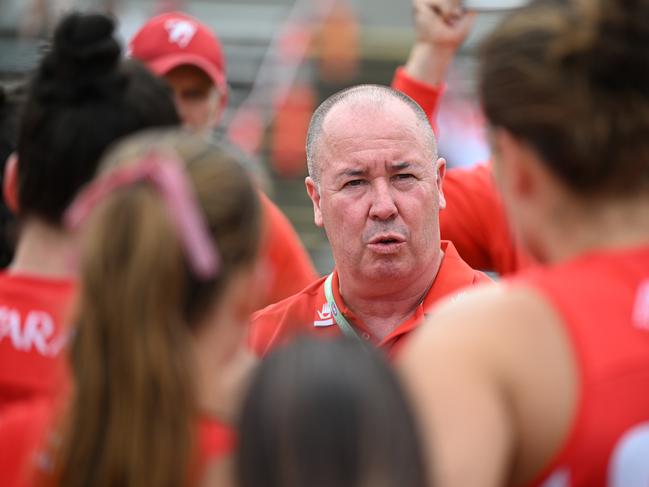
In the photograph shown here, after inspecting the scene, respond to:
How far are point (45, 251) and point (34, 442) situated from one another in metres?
0.47

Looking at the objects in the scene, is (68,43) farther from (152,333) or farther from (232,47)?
(232,47)

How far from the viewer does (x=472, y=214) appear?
4.33 metres

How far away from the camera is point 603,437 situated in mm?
1816

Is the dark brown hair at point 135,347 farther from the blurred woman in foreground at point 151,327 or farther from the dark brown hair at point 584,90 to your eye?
the dark brown hair at point 584,90

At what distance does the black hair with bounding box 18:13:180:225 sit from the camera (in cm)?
239

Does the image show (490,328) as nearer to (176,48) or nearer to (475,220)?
(475,220)

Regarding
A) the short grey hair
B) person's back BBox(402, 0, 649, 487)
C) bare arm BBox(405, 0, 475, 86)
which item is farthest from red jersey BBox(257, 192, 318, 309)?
person's back BBox(402, 0, 649, 487)

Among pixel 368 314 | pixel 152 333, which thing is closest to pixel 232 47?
pixel 368 314

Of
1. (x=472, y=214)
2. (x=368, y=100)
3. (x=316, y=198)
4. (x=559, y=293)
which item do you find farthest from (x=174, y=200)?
(x=472, y=214)

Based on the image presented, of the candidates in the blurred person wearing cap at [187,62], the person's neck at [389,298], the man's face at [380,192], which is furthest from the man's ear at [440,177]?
the blurred person wearing cap at [187,62]

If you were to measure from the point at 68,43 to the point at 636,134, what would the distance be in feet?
4.05

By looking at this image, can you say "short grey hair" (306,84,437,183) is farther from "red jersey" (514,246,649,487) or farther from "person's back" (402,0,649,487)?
"red jersey" (514,246,649,487)

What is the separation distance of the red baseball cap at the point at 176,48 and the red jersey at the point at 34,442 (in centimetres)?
299

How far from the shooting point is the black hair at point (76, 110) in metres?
2.39
